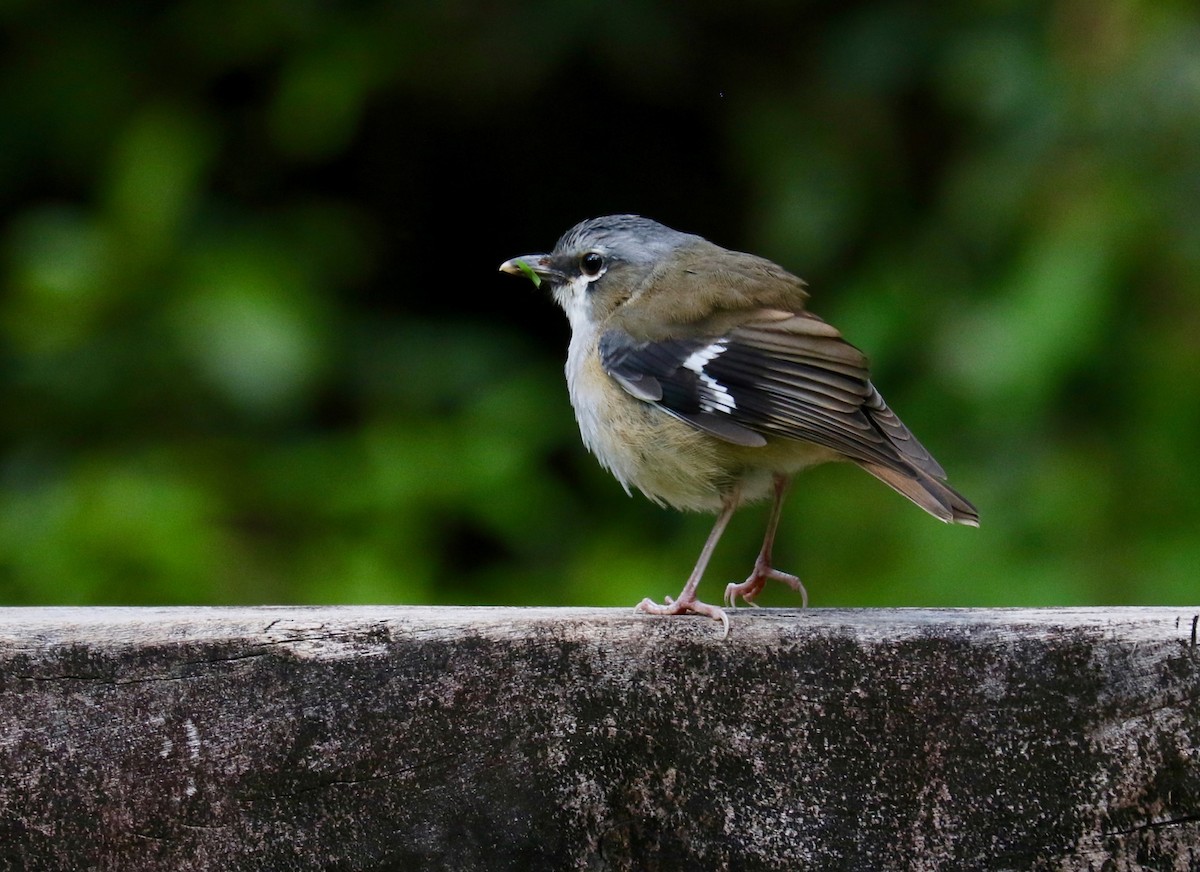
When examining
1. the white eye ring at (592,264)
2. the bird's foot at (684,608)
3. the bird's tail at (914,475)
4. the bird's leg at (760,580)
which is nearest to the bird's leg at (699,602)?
the bird's foot at (684,608)

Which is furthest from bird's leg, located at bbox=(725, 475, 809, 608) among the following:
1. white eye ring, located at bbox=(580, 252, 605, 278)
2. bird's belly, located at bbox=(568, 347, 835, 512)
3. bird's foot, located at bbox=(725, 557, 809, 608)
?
white eye ring, located at bbox=(580, 252, 605, 278)

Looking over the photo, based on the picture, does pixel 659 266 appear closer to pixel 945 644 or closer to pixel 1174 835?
pixel 945 644

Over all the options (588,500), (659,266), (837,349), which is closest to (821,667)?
(837,349)

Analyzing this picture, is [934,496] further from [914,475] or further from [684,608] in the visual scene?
[684,608]

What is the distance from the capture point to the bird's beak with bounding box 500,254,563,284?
337cm

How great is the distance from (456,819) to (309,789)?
18 cm

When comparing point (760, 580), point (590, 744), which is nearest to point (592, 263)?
point (760, 580)

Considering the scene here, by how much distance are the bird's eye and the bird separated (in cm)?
10

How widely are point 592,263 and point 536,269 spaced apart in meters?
0.14

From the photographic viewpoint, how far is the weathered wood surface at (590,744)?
5.56ft

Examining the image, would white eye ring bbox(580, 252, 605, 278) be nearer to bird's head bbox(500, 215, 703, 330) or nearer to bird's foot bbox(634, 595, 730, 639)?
bird's head bbox(500, 215, 703, 330)

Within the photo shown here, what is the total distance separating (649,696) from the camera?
1778 millimetres

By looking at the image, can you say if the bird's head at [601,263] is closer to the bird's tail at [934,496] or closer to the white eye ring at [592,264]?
the white eye ring at [592,264]

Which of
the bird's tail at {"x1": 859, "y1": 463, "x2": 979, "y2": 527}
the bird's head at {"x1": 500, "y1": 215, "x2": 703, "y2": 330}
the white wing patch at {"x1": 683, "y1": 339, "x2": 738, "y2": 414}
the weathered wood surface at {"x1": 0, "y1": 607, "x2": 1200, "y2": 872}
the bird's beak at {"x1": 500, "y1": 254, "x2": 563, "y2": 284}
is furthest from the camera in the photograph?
the bird's beak at {"x1": 500, "y1": 254, "x2": 563, "y2": 284}
